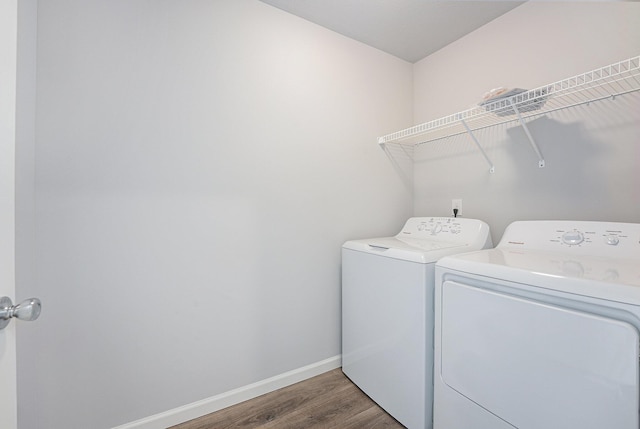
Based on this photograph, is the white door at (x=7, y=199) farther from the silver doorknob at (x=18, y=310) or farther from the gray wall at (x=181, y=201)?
the gray wall at (x=181, y=201)

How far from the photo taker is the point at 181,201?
1.35 meters

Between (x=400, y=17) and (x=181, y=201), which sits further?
(x=400, y=17)

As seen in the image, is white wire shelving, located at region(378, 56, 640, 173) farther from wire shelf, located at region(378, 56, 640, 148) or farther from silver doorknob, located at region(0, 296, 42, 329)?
silver doorknob, located at region(0, 296, 42, 329)

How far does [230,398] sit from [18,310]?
3.95 ft

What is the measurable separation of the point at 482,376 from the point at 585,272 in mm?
501

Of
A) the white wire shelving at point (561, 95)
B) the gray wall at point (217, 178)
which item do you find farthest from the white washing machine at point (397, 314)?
the white wire shelving at point (561, 95)

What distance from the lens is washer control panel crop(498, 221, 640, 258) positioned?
1.05 metres

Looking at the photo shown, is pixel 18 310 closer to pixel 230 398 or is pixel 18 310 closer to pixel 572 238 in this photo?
pixel 230 398

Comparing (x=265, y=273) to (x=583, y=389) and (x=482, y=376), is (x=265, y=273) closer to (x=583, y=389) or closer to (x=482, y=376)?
(x=482, y=376)

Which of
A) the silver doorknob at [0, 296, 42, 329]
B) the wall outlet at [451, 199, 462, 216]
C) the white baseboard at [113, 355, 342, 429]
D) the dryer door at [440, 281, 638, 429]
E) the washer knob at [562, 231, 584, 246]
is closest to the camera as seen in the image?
the silver doorknob at [0, 296, 42, 329]

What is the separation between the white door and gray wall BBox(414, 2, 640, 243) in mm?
2145

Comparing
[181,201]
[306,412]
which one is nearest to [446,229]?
[306,412]

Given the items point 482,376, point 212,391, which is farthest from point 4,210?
point 482,376

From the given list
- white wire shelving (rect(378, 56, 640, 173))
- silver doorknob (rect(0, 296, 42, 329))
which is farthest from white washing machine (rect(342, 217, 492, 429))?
silver doorknob (rect(0, 296, 42, 329))
